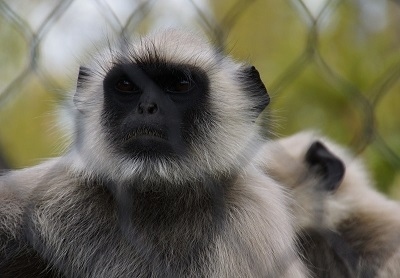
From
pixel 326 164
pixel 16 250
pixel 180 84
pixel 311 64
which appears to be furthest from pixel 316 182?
pixel 16 250

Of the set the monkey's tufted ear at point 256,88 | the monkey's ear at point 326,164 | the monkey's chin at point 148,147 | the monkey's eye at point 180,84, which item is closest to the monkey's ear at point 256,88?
the monkey's tufted ear at point 256,88

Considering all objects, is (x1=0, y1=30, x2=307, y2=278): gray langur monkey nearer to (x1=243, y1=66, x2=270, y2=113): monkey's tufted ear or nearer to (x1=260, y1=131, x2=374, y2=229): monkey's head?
(x1=243, y1=66, x2=270, y2=113): monkey's tufted ear

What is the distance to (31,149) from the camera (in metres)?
3.52

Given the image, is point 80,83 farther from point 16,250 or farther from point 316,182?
point 316,182

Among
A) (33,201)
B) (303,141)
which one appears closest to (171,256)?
(33,201)

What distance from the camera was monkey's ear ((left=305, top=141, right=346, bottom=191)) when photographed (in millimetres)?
2516

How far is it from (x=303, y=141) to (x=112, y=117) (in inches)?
40.4

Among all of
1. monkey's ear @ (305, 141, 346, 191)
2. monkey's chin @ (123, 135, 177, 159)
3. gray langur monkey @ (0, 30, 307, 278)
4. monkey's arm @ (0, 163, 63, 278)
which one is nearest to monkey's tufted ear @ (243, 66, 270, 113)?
gray langur monkey @ (0, 30, 307, 278)

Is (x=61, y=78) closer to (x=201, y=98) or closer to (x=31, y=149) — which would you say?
(x=201, y=98)

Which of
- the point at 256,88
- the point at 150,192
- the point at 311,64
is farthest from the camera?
the point at 311,64

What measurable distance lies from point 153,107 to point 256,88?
45cm

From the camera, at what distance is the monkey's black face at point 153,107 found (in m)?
1.75

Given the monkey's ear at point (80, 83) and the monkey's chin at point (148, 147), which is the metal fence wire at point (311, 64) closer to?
the monkey's ear at point (80, 83)

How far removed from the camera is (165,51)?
1.95 meters
